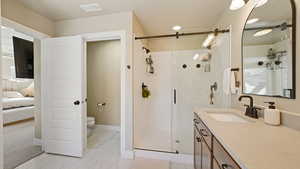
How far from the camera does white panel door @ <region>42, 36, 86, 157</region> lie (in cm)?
228

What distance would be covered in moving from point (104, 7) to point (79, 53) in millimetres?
846

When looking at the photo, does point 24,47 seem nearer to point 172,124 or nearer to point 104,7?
point 104,7

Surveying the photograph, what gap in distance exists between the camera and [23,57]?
125 inches

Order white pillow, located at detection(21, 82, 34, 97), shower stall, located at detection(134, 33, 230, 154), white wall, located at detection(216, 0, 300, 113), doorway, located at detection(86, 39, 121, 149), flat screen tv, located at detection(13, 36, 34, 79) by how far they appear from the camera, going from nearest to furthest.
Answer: white wall, located at detection(216, 0, 300, 113) → shower stall, located at detection(134, 33, 230, 154) → flat screen tv, located at detection(13, 36, 34, 79) → doorway, located at detection(86, 39, 121, 149) → white pillow, located at detection(21, 82, 34, 97)

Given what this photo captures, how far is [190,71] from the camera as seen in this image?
2.89 m

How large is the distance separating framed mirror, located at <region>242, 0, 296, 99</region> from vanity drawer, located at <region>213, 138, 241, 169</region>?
0.71m

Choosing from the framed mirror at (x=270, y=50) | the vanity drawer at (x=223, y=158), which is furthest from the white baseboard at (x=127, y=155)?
the framed mirror at (x=270, y=50)

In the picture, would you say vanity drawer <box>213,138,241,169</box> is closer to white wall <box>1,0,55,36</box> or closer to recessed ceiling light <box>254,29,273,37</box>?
recessed ceiling light <box>254,29,273,37</box>

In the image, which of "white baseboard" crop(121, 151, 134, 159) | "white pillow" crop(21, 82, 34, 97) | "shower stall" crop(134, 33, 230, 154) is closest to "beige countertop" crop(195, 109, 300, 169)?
"shower stall" crop(134, 33, 230, 154)

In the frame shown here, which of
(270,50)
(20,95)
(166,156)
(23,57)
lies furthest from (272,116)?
(20,95)

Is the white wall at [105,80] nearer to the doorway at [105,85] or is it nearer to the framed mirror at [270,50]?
the doorway at [105,85]

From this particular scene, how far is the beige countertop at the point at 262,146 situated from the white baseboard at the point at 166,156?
4.68 ft

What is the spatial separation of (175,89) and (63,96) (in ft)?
6.99

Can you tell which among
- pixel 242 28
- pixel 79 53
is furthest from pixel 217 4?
pixel 79 53
